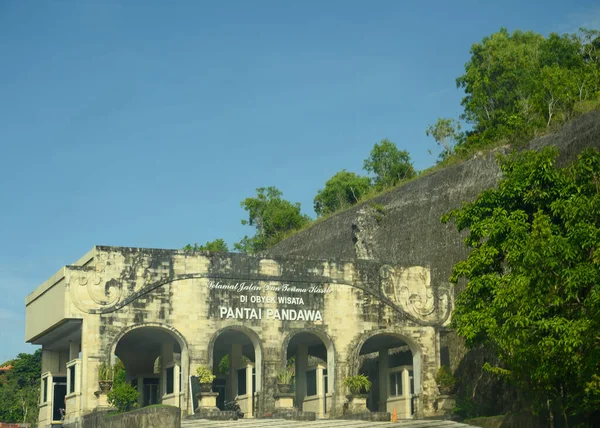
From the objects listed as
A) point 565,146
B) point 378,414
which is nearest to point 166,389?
point 378,414

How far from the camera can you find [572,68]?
56812 millimetres

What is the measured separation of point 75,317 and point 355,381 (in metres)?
11.4

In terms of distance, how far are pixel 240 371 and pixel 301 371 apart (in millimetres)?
3082

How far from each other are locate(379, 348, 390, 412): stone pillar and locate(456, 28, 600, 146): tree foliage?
12.3 metres

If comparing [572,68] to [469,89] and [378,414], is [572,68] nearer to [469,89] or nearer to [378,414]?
[469,89]

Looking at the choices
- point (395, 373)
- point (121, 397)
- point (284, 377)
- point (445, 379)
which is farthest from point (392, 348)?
point (121, 397)

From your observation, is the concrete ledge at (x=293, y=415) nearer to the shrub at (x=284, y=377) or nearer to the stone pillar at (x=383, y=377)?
the shrub at (x=284, y=377)

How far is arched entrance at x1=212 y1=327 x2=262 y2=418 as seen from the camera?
3856 cm

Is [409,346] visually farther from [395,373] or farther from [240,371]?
[240,371]

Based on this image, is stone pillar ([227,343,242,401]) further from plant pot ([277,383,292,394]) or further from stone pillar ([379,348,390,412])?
stone pillar ([379,348,390,412])

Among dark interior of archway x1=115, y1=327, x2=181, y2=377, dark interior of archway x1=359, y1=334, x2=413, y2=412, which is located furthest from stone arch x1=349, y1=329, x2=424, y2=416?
dark interior of archway x1=115, y1=327, x2=181, y2=377

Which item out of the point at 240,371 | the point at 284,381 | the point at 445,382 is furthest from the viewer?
the point at 240,371

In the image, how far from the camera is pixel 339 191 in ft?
246

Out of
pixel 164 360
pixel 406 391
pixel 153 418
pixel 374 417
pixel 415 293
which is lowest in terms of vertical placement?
pixel 374 417
